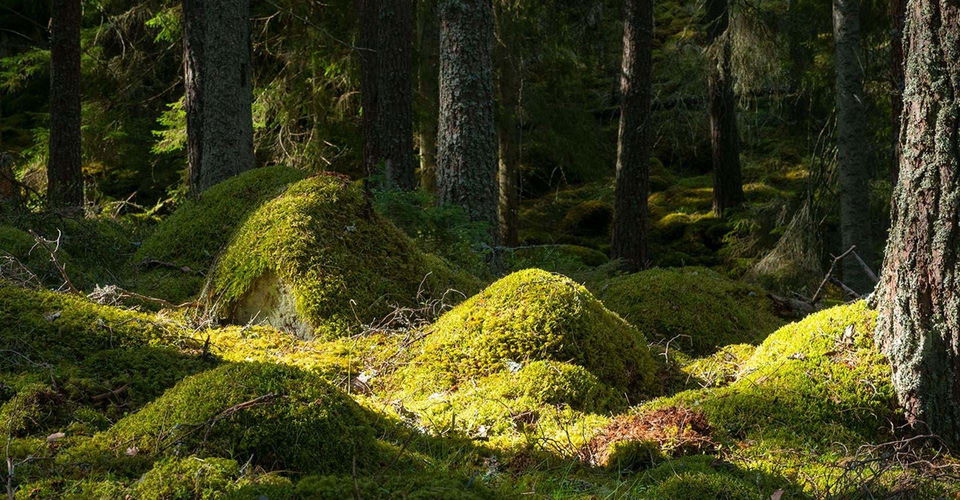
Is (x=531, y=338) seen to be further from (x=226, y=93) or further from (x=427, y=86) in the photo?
(x=427, y=86)

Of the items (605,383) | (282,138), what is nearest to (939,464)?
(605,383)

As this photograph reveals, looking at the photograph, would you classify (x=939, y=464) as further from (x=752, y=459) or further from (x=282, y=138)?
(x=282, y=138)

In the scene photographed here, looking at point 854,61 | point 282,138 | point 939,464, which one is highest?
point 854,61

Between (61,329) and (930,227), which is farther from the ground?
(930,227)

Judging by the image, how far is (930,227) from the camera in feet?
13.2

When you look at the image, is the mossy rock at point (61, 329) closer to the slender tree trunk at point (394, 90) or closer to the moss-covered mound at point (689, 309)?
the moss-covered mound at point (689, 309)

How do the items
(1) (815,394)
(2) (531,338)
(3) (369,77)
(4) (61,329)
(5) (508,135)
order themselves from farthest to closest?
1. (5) (508,135)
2. (3) (369,77)
3. (2) (531,338)
4. (1) (815,394)
5. (4) (61,329)

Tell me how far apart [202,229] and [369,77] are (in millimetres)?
4836

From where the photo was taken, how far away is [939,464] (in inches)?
153

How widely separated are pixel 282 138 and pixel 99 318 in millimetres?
10936

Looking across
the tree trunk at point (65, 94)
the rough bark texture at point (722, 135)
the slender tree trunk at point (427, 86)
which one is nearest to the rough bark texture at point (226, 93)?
the tree trunk at point (65, 94)

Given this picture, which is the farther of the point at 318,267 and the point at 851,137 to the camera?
A: the point at 851,137

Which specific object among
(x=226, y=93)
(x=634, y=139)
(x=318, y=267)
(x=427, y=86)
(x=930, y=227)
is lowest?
(x=318, y=267)

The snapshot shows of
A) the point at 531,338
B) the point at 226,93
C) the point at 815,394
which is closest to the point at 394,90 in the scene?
the point at 226,93
